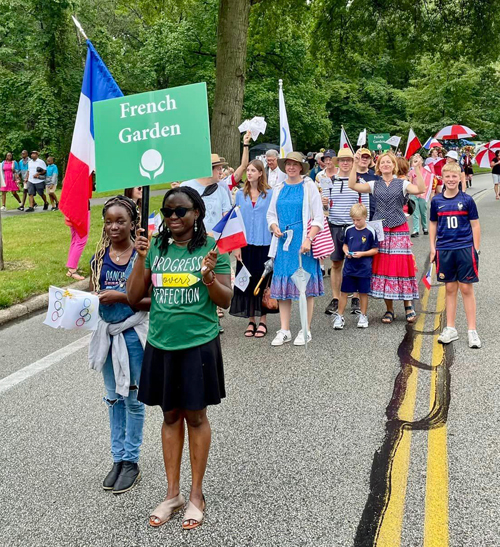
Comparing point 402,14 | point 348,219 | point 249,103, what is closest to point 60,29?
point 249,103

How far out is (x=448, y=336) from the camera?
602cm

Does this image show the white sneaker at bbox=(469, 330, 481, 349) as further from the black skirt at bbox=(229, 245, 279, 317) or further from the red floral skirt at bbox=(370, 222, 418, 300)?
the black skirt at bbox=(229, 245, 279, 317)

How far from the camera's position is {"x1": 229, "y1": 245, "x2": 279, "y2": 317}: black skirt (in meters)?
6.79

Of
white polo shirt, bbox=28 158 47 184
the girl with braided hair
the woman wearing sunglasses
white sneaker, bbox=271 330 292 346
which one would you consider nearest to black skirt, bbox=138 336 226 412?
the woman wearing sunglasses

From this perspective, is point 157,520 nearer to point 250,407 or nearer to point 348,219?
point 250,407

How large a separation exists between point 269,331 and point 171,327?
3825mm

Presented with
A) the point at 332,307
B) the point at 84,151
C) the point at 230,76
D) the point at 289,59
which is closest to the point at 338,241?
the point at 332,307

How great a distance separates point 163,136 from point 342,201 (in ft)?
16.3

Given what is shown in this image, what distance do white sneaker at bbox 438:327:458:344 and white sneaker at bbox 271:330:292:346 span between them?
1.53m

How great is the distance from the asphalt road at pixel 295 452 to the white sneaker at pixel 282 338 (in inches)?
5.2

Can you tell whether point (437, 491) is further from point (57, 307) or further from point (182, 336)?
point (57, 307)

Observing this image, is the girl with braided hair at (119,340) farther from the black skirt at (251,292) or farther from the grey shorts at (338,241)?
the grey shorts at (338,241)

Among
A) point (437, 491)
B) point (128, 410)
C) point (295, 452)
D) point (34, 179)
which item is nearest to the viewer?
point (437, 491)

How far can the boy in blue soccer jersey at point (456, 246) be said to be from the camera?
5914 mm
